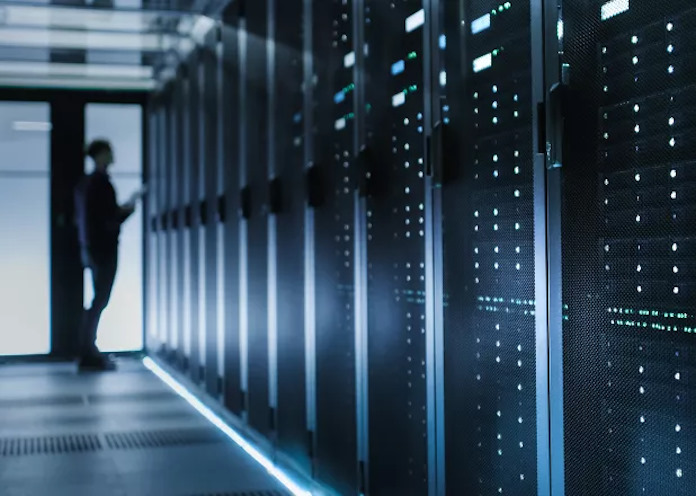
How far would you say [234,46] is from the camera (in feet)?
17.5

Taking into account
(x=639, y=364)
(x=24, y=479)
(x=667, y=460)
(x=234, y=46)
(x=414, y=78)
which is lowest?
(x=24, y=479)

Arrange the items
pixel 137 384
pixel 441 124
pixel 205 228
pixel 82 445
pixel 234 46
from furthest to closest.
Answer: pixel 137 384 → pixel 205 228 → pixel 234 46 → pixel 82 445 → pixel 441 124

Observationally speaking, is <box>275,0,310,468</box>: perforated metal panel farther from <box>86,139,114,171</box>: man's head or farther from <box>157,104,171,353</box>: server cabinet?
<box>86,139,114,171</box>: man's head

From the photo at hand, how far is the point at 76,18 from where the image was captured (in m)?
6.69

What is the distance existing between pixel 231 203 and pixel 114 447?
1398mm

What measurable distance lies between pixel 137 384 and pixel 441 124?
17.4 ft

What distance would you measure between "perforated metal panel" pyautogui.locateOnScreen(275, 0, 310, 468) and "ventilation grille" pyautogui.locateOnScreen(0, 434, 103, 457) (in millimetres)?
1073

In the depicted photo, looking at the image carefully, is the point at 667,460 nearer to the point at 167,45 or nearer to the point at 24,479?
the point at 24,479

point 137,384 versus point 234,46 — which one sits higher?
point 234,46

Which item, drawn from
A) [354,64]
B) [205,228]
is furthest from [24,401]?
[354,64]

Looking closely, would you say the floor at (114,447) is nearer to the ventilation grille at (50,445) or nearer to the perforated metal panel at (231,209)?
the ventilation grille at (50,445)

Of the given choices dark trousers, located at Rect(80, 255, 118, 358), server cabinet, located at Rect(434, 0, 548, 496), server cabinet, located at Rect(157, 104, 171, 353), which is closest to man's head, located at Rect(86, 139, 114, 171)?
server cabinet, located at Rect(157, 104, 171, 353)

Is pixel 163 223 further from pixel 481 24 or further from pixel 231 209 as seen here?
pixel 481 24

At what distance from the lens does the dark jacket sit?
8.20 metres
